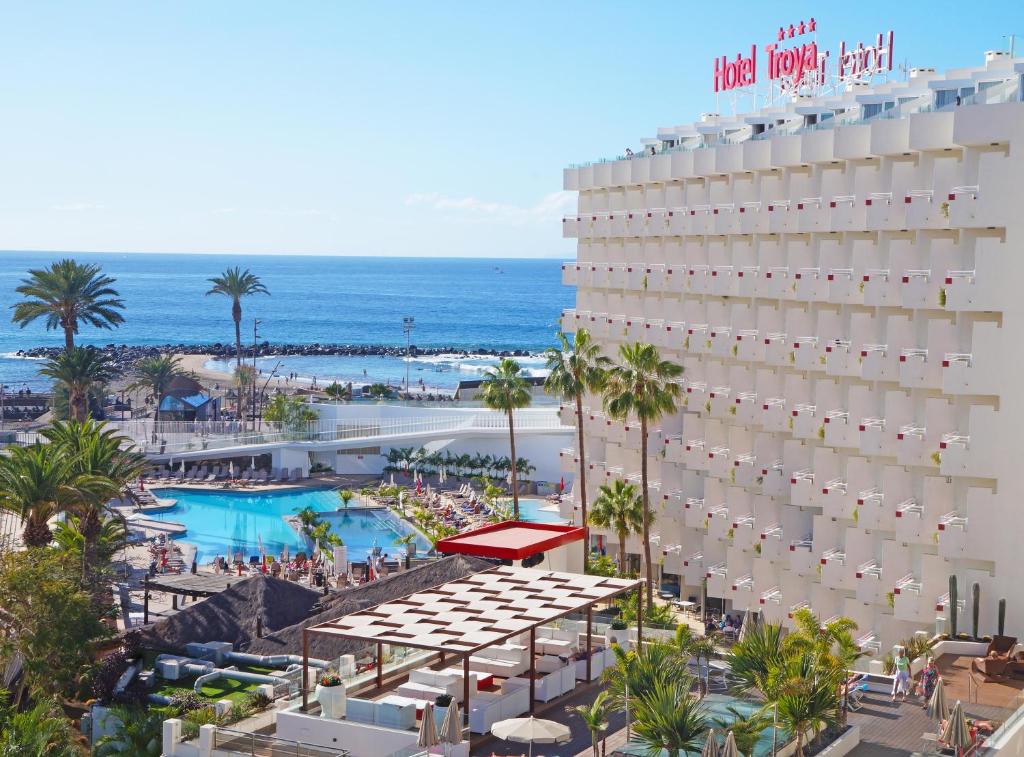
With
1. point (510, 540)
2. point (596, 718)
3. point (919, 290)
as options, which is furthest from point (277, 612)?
point (919, 290)

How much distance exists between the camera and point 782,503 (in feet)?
150

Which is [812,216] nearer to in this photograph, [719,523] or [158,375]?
[719,523]

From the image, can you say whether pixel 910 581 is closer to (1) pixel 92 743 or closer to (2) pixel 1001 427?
(2) pixel 1001 427

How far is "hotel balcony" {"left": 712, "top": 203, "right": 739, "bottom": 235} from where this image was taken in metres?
47.4

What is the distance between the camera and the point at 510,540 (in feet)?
128

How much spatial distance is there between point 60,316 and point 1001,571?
2097 inches

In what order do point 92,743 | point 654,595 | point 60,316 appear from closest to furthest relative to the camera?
point 92,743
point 654,595
point 60,316

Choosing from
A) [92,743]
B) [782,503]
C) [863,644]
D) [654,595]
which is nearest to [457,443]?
[654,595]

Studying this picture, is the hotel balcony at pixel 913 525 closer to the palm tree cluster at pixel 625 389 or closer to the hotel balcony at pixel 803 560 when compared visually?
the hotel balcony at pixel 803 560

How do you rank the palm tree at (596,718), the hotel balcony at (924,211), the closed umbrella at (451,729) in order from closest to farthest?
the palm tree at (596,718) < the closed umbrella at (451,729) < the hotel balcony at (924,211)

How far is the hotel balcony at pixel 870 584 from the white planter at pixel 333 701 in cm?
1768

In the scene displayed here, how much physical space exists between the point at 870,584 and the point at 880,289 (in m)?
8.49

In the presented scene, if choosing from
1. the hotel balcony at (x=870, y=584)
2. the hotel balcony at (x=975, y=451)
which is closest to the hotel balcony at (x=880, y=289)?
the hotel balcony at (x=975, y=451)

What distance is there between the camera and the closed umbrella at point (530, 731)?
27.2m
